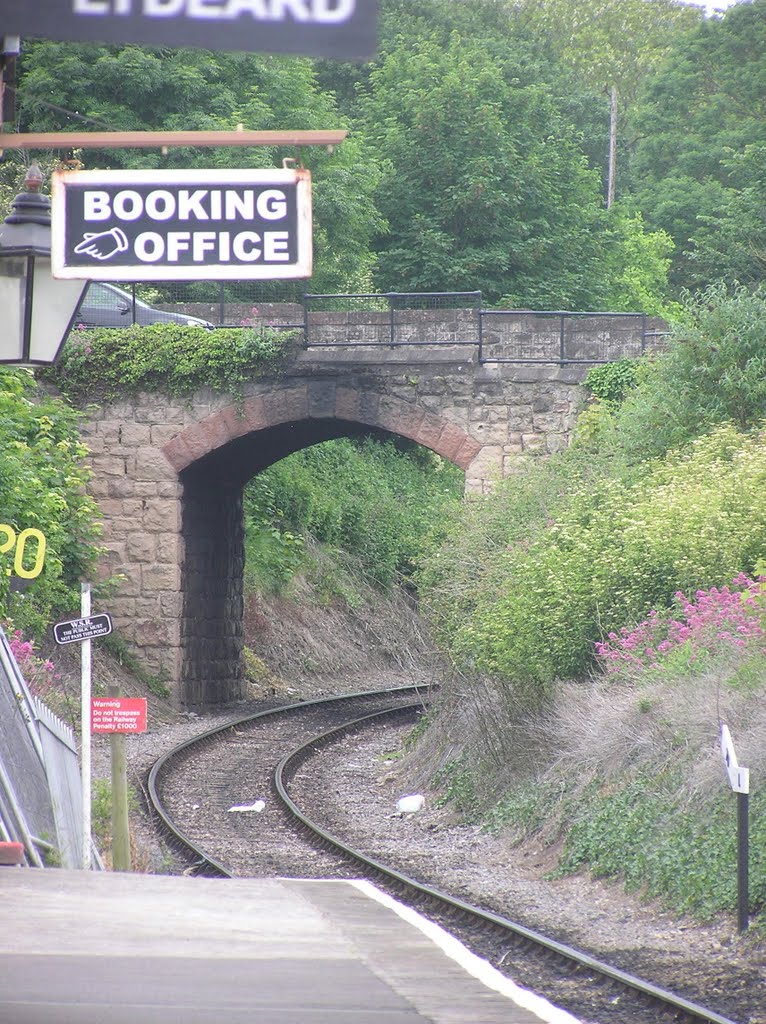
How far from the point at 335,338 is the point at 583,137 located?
31.8 meters

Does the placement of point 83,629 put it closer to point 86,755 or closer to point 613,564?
point 86,755

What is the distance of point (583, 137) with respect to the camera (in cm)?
5053

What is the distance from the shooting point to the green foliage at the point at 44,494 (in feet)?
52.2

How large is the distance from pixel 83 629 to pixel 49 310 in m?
4.02

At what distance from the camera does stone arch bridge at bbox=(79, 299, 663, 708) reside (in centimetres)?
2083

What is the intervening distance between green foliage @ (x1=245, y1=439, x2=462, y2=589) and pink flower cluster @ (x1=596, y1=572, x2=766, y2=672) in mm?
15297

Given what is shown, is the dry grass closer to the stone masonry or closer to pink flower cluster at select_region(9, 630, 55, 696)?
pink flower cluster at select_region(9, 630, 55, 696)

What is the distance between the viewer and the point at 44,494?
17000 millimetres

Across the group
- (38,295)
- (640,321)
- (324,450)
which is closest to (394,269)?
(324,450)

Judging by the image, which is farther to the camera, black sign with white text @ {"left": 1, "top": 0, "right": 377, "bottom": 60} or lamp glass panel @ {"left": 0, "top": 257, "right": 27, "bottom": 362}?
lamp glass panel @ {"left": 0, "top": 257, "right": 27, "bottom": 362}

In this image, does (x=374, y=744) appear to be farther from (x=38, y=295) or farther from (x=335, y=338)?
(x=38, y=295)

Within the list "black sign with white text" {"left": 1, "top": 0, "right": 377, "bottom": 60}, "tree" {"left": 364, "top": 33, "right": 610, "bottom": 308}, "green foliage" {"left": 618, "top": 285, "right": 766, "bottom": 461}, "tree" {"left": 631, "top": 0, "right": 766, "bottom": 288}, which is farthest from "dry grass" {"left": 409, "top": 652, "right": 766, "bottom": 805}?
"tree" {"left": 631, "top": 0, "right": 766, "bottom": 288}

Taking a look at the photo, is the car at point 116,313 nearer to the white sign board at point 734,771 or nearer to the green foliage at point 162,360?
the green foliage at point 162,360

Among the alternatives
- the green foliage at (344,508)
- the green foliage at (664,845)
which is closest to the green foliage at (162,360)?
the green foliage at (344,508)
